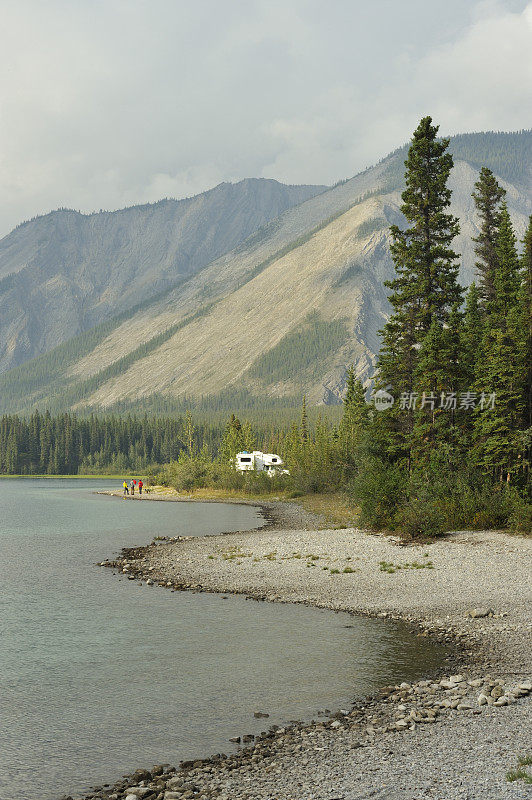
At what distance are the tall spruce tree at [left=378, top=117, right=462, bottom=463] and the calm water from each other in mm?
25176

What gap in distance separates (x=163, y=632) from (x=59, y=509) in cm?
6987

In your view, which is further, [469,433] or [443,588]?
[469,433]

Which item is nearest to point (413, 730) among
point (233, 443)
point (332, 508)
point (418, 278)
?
point (418, 278)

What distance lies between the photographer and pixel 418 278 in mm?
48969

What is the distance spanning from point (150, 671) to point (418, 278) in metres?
36.9

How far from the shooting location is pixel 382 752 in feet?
44.4

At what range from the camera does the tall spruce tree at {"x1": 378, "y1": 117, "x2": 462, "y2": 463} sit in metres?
48.1

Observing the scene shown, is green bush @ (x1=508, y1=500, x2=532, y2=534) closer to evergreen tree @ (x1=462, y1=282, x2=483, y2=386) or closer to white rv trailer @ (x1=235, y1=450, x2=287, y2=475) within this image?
evergreen tree @ (x1=462, y1=282, x2=483, y2=386)

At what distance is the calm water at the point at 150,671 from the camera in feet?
49.5

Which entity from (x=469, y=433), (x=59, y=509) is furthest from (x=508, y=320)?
(x=59, y=509)

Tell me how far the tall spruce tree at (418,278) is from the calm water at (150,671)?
2518cm

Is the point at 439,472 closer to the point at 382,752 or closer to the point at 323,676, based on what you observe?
the point at 323,676

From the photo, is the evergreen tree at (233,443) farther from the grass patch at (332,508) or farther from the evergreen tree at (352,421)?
the grass patch at (332,508)

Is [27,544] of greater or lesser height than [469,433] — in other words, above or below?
below
